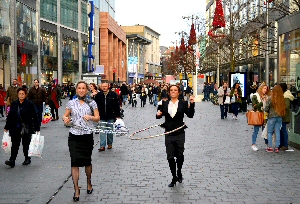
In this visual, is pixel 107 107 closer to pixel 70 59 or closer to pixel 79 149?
pixel 79 149

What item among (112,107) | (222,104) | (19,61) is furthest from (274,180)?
(19,61)

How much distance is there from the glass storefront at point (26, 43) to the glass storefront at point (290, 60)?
102ft

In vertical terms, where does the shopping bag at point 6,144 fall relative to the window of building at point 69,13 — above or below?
below

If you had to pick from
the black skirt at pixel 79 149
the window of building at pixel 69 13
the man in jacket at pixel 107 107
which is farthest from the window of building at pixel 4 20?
the black skirt at pixel 79 149

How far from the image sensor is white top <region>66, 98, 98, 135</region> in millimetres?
7973

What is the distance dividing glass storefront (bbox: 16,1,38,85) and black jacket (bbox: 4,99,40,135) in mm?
34446

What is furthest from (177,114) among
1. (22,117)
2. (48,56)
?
(48,56)

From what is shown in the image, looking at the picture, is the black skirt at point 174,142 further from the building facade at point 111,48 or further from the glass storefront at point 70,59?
the building facade at point 111,48

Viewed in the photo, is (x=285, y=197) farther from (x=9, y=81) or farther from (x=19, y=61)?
(x=19, y=61)

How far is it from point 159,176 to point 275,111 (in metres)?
4.47

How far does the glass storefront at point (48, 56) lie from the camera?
196 ft

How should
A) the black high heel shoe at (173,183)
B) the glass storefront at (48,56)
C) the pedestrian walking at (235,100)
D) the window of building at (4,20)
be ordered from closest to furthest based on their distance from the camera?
the black high heel shoe at (173,183)
the pedestrian walking at (235,100)
the window of building at (4,20)
the glass storefront at (48,56)

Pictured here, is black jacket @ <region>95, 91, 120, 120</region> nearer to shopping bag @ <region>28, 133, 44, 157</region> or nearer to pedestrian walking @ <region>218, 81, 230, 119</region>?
shopping bag @ <region>28, 133, 44, 157</region>

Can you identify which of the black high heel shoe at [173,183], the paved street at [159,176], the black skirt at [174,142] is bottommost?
the paved street at [159,176]
